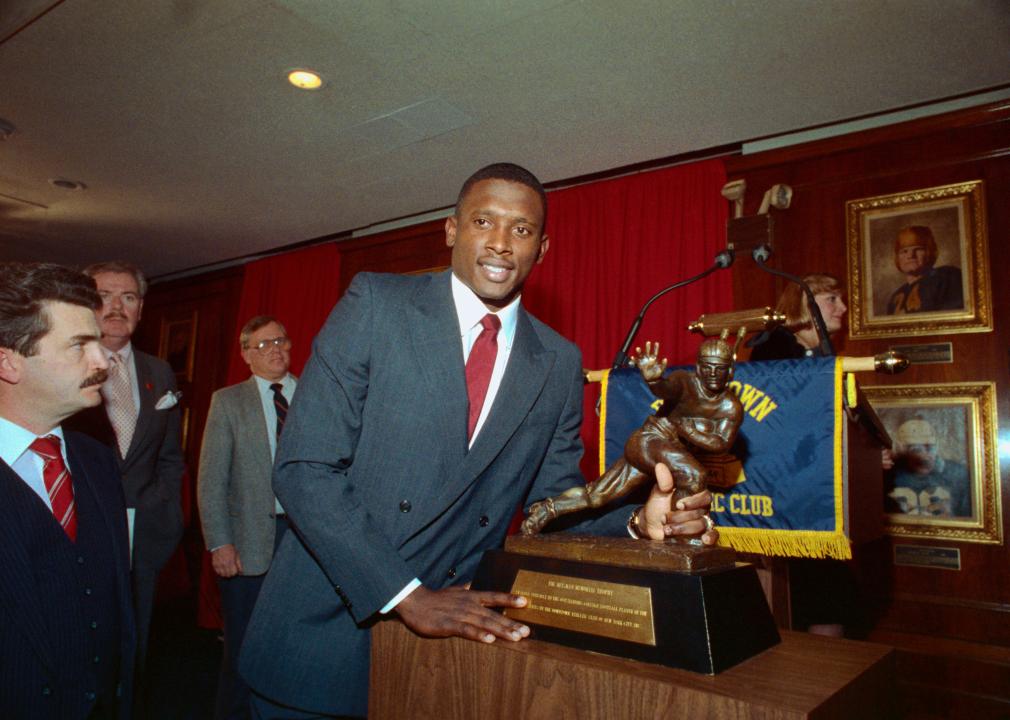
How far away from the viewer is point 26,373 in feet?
5.60

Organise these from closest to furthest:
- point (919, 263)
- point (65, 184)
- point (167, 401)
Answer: point (167, 401) < point (919, 263) < point (65, 184)

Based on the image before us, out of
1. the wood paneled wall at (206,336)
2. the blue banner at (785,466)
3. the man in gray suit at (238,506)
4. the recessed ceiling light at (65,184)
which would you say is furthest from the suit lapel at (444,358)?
the wood paneled wall at (206,336)

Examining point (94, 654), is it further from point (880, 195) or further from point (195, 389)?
point (195, 389)

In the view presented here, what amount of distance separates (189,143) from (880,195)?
449cm

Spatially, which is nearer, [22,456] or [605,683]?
[605,683]

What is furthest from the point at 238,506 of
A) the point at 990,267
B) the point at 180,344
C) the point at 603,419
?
the point at 180,344

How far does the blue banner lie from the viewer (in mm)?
2141

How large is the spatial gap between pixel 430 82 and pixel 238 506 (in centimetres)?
255

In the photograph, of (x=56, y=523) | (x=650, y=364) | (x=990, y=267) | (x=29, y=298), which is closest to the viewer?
(x=650, y=364)

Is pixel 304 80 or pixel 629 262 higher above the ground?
pixel 304 80

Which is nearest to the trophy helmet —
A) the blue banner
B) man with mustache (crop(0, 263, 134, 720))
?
the blue banner

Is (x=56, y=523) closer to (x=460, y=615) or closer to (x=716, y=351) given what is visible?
(x=460, y=615)

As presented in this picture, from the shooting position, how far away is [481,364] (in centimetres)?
156

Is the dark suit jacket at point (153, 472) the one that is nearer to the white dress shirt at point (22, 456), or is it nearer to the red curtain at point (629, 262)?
the white dress shirt at point (22, 456)
